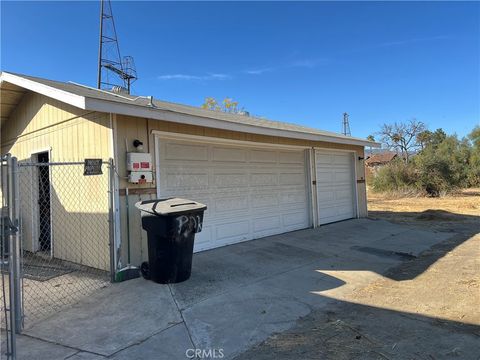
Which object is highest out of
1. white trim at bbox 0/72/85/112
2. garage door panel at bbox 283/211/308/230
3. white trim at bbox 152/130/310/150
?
white trim at bbox 0/72/85/112

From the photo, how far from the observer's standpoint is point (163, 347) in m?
3.77

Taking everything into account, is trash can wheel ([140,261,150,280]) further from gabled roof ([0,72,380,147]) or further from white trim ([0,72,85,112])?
white trim ([0,72,85,112])

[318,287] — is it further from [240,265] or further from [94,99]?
[94,99]

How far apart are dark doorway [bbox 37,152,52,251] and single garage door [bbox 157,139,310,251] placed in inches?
119

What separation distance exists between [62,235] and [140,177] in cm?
246

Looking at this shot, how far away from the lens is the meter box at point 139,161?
612cm

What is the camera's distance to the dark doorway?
8281 mm

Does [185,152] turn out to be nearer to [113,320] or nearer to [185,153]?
[185,153]

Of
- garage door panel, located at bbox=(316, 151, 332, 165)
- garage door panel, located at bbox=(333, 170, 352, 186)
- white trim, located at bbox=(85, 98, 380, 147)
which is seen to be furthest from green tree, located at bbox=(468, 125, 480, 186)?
white trim, located at bbox=(85, 98, 380, 147)

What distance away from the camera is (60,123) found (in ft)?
24.1

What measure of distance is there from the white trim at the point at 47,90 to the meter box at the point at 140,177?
4.12 feet

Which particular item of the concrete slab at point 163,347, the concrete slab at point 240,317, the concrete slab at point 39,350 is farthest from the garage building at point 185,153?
the concrete slab at point 163,347

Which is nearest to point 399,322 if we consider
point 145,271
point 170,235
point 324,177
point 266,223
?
point 170,235

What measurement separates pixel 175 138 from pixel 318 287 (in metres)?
3.70
